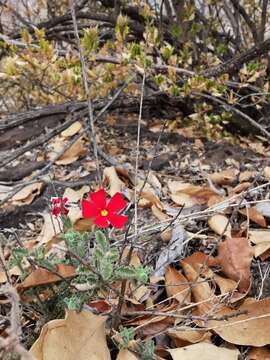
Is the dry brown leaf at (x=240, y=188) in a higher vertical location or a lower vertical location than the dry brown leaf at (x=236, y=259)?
higher

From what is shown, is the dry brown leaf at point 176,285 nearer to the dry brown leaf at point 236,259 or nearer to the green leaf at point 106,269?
the dry brown leaf at point 236,259

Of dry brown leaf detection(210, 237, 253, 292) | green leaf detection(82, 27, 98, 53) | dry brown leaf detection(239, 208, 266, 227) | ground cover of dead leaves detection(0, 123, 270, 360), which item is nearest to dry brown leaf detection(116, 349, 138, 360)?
ground cover of dead leaves detection(0, 123, 270, 360)

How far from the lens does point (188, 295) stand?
122 cm

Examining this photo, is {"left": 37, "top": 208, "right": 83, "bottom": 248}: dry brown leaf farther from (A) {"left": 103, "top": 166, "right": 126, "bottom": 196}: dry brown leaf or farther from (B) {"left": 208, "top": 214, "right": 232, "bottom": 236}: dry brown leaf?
(B) {"left": 208, "top": 214, "right": 232, "bottom": 236}: dry brown leaf

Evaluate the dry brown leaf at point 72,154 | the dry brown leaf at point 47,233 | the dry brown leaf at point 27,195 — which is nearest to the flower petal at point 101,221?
the dry brown leaf at point 47,233

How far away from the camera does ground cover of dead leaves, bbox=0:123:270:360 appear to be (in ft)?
3.41

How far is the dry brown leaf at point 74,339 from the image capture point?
992mm

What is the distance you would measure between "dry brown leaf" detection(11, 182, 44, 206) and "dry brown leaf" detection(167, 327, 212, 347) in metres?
0.87

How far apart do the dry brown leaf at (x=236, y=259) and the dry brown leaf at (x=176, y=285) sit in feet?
0.36

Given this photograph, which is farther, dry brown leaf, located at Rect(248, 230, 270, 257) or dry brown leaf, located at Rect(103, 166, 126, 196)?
dry brown leaf, located at Rect(103, 166, 126, 196)

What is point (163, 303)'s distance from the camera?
49.0 inches

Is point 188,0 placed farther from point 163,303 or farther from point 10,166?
point 163,303

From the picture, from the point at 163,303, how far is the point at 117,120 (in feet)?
4.77

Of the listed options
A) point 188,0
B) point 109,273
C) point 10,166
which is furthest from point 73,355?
point 188,0
